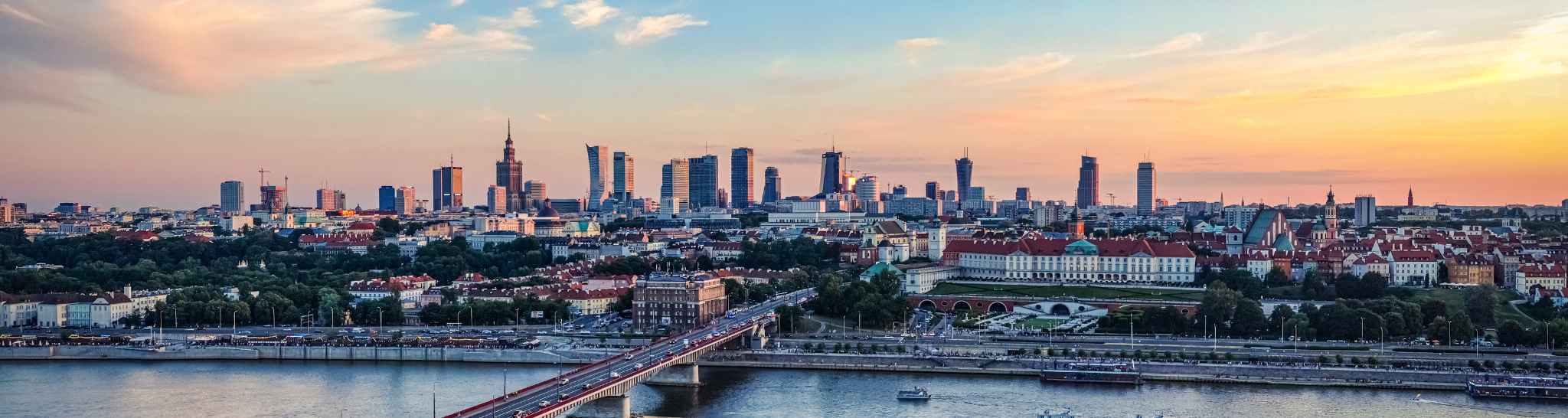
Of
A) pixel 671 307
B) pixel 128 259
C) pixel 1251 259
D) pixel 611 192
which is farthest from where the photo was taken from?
pixel 611 192

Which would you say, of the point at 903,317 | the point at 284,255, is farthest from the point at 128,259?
the point at 903,317

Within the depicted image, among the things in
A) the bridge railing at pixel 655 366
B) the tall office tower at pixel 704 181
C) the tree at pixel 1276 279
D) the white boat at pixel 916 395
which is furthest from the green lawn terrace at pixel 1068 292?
the tall office tower at pixel 704 181

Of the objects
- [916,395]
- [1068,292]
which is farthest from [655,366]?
[1068,292]

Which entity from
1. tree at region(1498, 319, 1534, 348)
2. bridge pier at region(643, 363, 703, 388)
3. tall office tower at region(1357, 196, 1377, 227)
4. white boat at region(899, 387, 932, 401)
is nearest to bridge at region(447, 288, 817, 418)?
bridge pier at region(643, 363, 703, 388)

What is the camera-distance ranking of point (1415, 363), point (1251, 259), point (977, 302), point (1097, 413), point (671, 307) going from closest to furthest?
point (1097, 413) < point (1415, 363) < point (671, 307) < point (977, 302) < point (1251, 259)

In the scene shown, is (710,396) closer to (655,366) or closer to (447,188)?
(655,366)

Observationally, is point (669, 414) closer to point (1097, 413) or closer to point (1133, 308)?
point (1097, 413)
